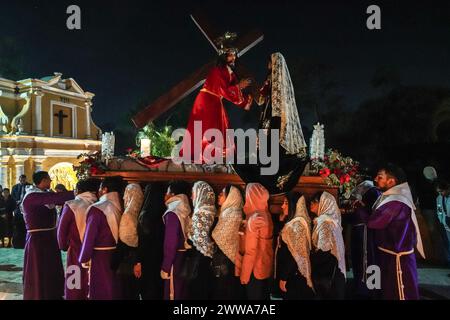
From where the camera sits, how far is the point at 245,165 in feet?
16.1

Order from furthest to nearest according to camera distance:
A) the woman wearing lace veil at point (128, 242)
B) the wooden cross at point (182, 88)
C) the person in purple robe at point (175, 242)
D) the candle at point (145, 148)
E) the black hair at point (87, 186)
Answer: the wooden cross at point (182, 88)
the candle at point (145, 148)
the black hair at point (87, 186)
the woman wearing lace veil at point (128, 242)
the person in purple robe at point (175, 242)

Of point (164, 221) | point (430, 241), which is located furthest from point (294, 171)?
point (430, 241)

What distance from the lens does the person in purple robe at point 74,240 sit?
13.7 feet

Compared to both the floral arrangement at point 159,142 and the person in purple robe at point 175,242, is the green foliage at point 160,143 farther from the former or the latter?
the person in purple robe at point 175,242

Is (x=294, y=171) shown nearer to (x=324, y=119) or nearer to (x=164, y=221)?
(x=164, y=221)

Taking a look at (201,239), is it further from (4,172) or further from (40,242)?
(4,172)

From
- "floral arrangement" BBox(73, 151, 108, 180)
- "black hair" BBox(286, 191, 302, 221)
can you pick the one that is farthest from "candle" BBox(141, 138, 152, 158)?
"black hair" BBox(286, 191, 302, 221)

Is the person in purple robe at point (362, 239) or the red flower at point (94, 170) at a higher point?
the red flower at point (94, 170)

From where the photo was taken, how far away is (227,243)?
393 centimetres

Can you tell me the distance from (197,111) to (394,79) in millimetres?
15315

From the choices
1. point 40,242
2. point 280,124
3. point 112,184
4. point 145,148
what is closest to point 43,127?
point 145,148

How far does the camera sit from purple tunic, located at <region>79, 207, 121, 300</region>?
12.9 ft

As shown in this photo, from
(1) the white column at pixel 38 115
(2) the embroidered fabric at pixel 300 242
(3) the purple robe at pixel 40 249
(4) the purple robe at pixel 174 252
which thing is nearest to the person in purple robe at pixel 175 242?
(4) the purple robe at pixel 174 252
